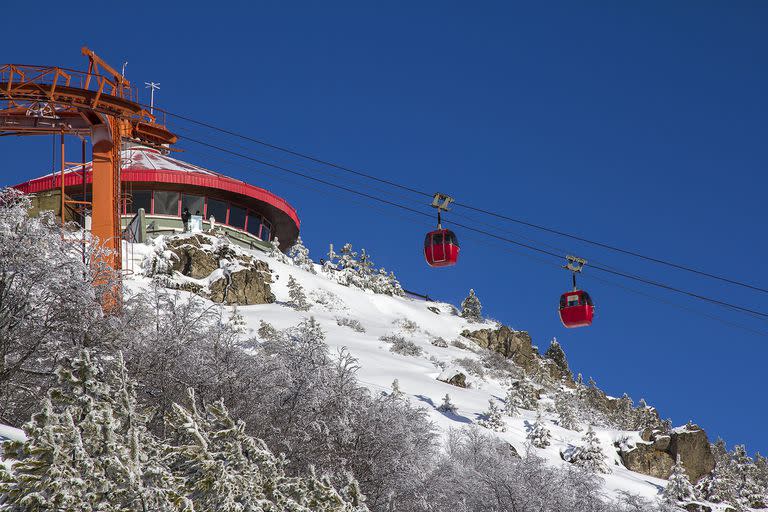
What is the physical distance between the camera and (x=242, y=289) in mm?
45438

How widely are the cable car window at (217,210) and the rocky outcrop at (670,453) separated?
29.3 metres

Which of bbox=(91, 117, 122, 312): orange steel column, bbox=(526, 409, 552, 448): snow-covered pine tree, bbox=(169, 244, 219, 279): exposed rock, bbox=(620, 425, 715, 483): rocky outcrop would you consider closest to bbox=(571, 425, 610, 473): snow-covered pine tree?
bbox=(526, 409, 552, 448): snow-covered pine tree

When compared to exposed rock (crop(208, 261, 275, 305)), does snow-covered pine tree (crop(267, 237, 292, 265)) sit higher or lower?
higher

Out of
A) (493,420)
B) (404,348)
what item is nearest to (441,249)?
(493,420)

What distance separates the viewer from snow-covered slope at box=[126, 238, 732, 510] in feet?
113

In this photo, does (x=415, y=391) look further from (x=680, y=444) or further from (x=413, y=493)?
(x=413, y=493)

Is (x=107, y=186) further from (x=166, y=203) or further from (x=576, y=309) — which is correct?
(x=166, y=203)

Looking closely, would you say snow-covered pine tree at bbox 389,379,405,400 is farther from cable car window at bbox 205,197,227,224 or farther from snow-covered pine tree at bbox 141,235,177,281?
cable car window at bbox 205,197,227,224

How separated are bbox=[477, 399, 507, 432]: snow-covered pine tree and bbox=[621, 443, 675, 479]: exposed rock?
5.93 meters

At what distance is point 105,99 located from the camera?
33125 millimetres

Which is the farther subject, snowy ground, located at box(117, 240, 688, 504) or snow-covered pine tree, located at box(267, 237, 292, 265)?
snow-covered pine tree, located at box(267, 237, 292, 265)

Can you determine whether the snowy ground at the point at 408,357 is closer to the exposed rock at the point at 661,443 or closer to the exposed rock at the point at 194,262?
Result: the exposed rock at the point at 661,443

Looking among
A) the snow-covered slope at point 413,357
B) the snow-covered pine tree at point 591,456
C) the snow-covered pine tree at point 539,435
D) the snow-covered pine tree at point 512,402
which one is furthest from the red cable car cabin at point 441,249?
the snow-covered pine tree at point 512,402

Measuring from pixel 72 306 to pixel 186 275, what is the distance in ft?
90.7
